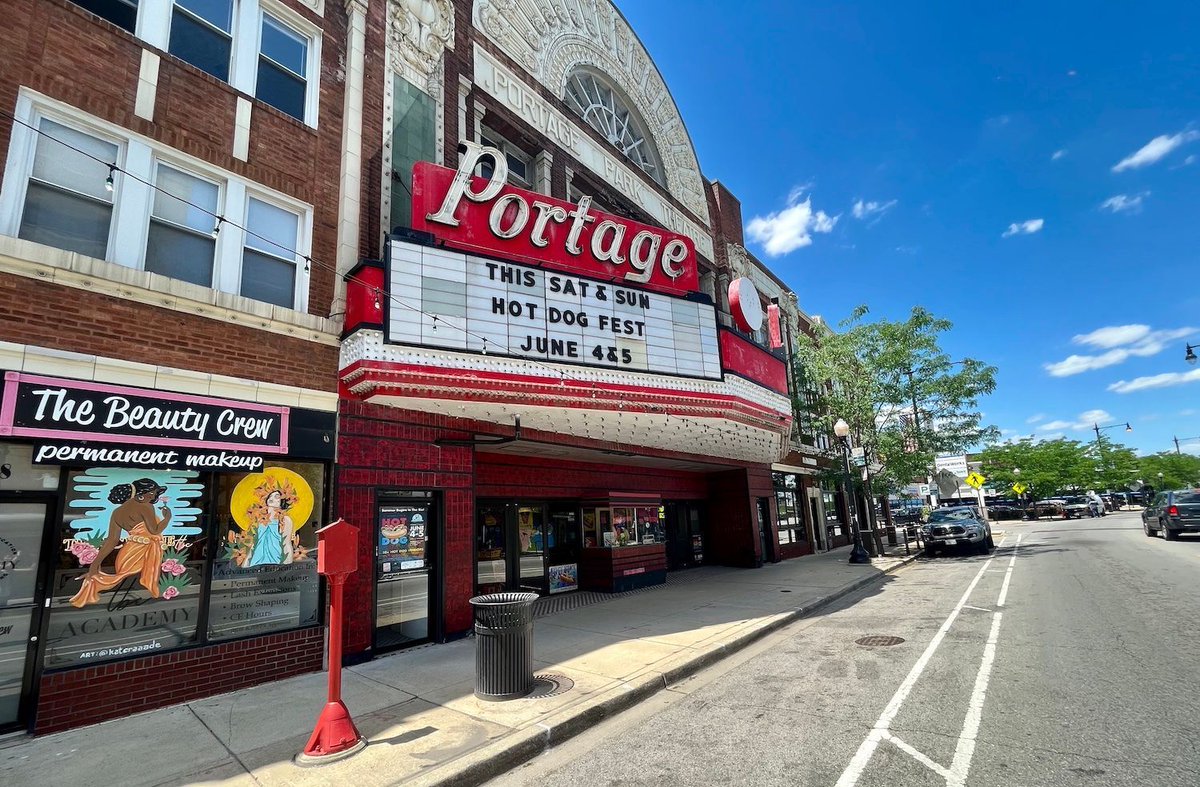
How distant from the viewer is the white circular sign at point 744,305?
1322 cm

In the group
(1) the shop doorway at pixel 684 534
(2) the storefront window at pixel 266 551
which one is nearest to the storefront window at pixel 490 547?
(2) the storefront window at pixel 266 551

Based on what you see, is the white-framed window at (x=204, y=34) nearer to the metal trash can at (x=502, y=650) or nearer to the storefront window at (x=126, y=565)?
the storefront window at (x=126, y=565)

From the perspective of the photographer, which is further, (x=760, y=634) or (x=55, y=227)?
(x=760, y=634)

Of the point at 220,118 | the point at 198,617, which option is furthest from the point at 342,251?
the point at 198,617

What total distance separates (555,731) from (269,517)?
478 centimetres

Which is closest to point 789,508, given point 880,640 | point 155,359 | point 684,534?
point 684,534

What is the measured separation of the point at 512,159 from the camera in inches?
535

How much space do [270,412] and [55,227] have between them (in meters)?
3.02

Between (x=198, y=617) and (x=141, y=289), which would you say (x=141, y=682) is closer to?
(x=198, y=617)

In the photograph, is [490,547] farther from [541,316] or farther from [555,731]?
[555,731]

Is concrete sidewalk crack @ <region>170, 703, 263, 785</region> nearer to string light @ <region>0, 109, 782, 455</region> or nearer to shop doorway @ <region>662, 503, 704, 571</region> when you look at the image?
string light @ <region>0, 109, 782, 455</region>

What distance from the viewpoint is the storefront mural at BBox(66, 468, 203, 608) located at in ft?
20.0

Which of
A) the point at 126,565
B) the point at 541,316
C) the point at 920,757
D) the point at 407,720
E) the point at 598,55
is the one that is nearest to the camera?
the point at 920,757

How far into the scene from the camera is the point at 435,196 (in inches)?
340
